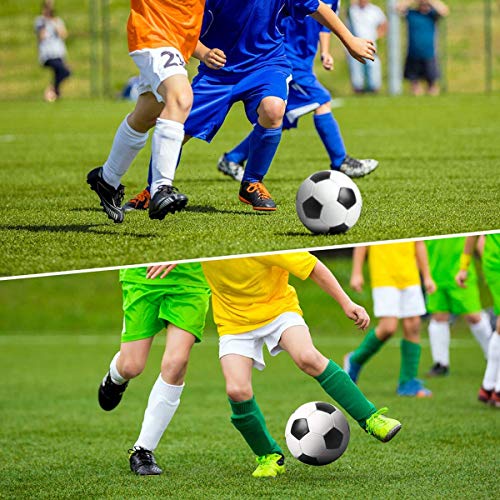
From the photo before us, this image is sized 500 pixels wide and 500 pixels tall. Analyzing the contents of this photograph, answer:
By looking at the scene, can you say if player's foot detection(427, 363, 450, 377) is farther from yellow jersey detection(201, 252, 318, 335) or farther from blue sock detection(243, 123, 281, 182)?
yellow jersey detection(201, 252, 318, 335)

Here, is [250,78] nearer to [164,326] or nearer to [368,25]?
[164,326]

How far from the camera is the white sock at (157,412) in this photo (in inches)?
249

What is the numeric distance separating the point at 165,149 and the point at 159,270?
0.69 meters

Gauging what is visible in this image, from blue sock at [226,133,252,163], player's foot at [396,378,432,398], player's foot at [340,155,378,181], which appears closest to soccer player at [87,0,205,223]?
blue sock at [226,133,252,163]

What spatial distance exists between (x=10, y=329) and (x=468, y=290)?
961 cm

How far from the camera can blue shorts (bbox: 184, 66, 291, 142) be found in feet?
24.4

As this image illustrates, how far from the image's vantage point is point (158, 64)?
256 inches

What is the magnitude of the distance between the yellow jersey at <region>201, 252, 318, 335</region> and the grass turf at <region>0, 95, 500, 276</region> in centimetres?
11

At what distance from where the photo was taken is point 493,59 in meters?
30.2

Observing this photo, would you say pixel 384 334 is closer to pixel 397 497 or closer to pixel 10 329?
pixel 397 497

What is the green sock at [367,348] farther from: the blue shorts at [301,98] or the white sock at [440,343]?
the blue shorts at [301,98]

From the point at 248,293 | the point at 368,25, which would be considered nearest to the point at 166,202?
the point at 248,293

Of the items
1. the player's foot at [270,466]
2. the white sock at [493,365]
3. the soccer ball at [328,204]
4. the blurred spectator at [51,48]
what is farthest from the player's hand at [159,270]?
the blurred spectator at [51,48]

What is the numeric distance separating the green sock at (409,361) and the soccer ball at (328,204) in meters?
2.99
